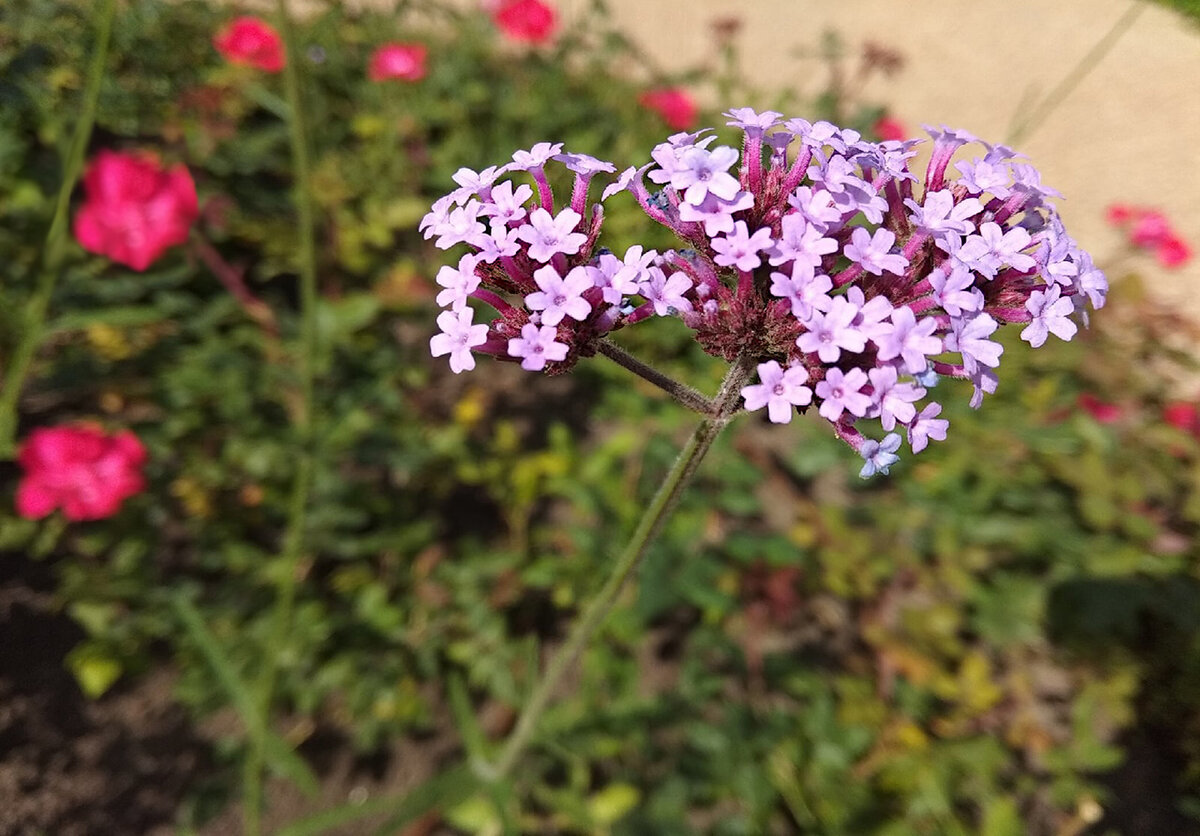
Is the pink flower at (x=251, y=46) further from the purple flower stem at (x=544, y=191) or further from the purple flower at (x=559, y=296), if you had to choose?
the purple flower at (x=559, y=296)

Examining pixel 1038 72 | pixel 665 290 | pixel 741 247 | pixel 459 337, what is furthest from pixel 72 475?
pixel 1038 72

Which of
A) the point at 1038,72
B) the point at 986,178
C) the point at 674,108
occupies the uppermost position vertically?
the point at 1038,72

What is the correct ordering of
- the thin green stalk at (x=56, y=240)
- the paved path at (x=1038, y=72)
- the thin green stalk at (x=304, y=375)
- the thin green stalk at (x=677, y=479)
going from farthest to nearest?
1. the paved path at (x=1038, y=72)
2. the thin green stalk at (x=304, y=375)
3. the thin green stalk at (x=56, y=240)
4. the thin green stalk at (x=677, y=479)

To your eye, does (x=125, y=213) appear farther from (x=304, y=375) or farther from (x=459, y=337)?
(x=459, y=337)

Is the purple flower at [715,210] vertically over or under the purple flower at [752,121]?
under

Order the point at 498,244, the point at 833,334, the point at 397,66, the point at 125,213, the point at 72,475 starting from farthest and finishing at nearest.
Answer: the point at 397,66 < the point at 125,213 < the point at 72,475 < the point at 498,244 < the point at 833,334

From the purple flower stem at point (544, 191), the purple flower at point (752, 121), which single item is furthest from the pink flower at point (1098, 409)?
the purple flower stem at point (544, 191)

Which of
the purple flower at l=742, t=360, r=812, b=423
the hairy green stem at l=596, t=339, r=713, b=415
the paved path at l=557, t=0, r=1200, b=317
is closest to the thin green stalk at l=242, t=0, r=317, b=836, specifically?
the hairy green stem at l=596, t=339, r=713, b=415

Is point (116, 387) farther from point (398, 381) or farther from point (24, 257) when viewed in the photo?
point (398, 381)
